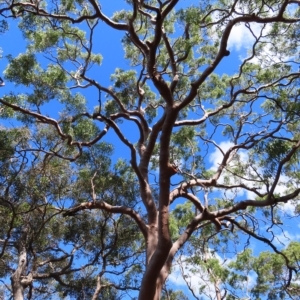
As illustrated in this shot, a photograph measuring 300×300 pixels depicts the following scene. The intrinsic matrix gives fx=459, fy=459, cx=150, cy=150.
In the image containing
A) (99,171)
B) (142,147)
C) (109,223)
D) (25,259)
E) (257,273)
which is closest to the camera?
(142,147)

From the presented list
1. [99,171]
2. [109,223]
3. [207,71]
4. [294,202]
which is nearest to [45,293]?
[109,223]

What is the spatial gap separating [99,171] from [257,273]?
6.13 meters

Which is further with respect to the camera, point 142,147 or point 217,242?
point 217,242

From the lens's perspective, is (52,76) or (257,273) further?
(257,273)

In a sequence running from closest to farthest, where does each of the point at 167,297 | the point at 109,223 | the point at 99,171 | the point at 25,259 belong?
the point at 25,259 → the point at 99,171 → the point at 109,223 → the point at 167,297

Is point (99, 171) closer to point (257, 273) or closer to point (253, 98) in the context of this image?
point (253, 98)

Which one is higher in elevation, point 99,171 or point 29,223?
point 99,171

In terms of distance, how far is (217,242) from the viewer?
12.0 metres

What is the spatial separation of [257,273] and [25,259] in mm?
6938

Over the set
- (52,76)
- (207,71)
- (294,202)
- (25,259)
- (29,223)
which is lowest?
(25,259)

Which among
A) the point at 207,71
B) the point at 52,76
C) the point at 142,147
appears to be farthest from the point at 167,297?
the point at 207,71

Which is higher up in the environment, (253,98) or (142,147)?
(253,98)

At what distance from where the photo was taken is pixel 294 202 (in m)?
10.3

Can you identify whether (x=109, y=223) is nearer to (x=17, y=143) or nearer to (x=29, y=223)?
(x=29, y=223)
